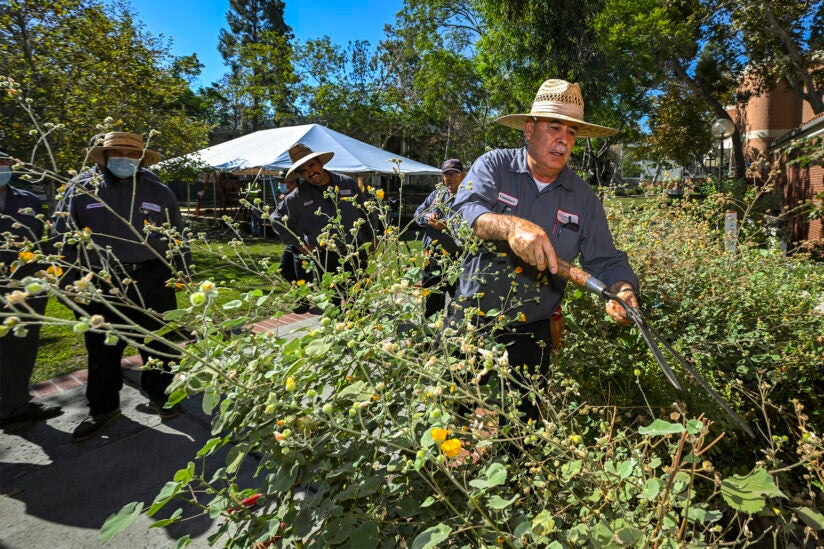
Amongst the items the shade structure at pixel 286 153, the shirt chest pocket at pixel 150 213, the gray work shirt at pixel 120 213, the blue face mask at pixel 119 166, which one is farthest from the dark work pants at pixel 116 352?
the shade structure at pixel 286 153

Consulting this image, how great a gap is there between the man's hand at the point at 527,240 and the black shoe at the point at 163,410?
9.32 ft

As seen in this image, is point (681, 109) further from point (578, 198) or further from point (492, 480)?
point (492, 480)

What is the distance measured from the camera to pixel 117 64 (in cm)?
919

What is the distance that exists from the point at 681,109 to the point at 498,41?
10.8 metres

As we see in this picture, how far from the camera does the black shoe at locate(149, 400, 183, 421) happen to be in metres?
3.40

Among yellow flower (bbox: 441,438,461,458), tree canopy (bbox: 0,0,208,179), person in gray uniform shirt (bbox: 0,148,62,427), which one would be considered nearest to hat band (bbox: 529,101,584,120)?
yellow flower (bbox: 441,438,461,458)

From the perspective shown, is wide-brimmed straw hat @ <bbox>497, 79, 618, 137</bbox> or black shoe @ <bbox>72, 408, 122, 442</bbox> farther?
black shoe @ <bbox>72, 408, 122, 442</bbox>

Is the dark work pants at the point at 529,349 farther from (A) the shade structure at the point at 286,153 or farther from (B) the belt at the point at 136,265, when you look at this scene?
(A) the shade structure at the point at 286,153

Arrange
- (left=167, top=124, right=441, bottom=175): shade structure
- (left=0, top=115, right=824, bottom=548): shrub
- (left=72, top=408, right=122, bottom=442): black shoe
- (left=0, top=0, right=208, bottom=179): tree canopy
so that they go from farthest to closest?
(left=167, top=124, right=441, bottom=175): shade structure, (left=0, top=0, right=208, bottom=179): tree canopy, (left=72, top=408, right=122, bottom=442): black shoe, (left=0, top=115, right=824, bottom=548): shrub

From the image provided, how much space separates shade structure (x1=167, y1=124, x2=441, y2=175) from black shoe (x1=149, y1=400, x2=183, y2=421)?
8.80 meters

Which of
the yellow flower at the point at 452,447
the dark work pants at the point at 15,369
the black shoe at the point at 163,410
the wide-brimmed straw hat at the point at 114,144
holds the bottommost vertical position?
the black shoe at the point at 163,410

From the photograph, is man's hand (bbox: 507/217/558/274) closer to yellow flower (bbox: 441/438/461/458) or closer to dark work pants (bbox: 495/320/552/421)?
dark work pants (bbox: 495/320/552/421)

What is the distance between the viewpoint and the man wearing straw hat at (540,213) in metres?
2.41

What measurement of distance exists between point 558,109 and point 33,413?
4.13m
